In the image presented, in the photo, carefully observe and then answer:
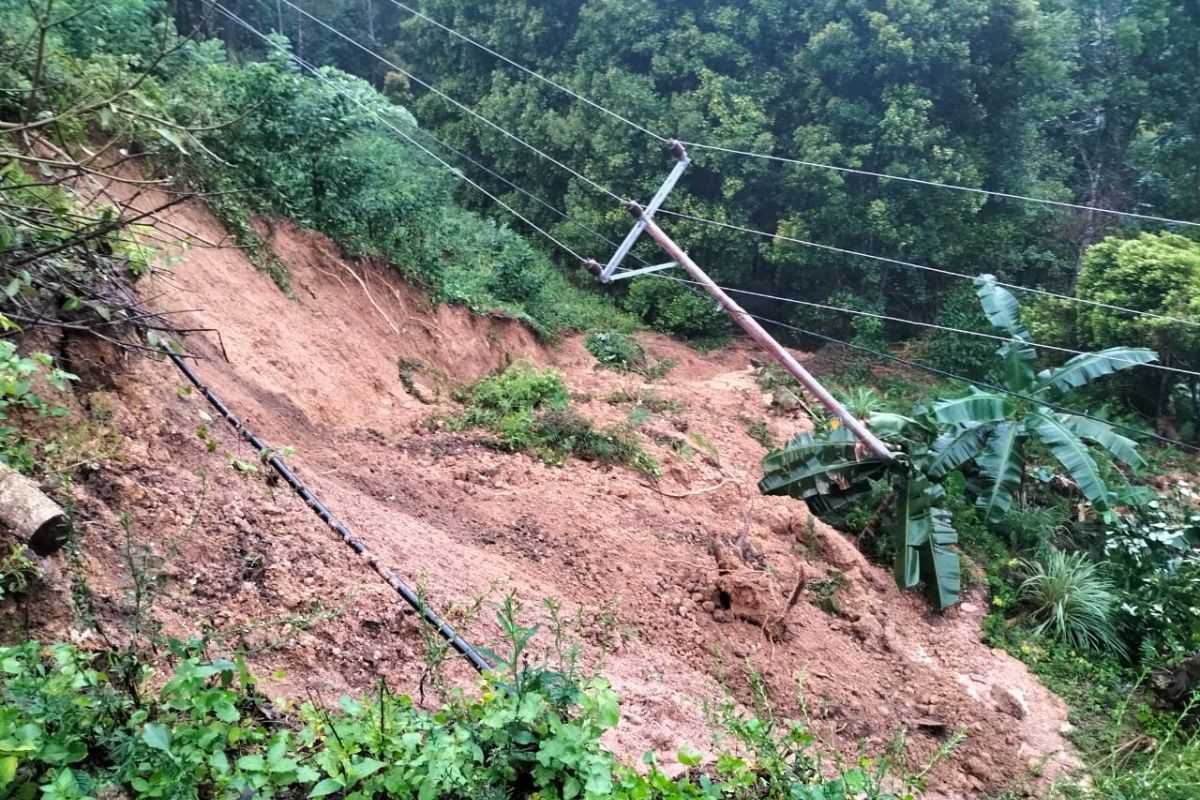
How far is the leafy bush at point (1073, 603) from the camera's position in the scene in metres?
7.53

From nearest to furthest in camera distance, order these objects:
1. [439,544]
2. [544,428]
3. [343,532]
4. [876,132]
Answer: [343,532], [439,544], [544,428], [876,132]

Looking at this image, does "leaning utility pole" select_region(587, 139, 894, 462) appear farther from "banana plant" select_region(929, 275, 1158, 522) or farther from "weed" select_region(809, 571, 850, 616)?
"weed" select_region(809, 571, 850, 616)

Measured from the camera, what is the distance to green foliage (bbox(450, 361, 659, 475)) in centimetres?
839

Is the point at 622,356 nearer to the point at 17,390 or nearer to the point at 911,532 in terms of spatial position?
the point at 911,532

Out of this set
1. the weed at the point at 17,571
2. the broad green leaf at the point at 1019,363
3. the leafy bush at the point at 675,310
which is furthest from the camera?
the leafy bush at the point at 675,310

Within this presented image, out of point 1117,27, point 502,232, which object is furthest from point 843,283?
point 502,232

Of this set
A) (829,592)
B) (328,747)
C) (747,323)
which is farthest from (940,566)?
(328,747)

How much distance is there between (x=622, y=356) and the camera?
1417 centimetres

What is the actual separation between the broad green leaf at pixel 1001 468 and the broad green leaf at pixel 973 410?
0.62 ft

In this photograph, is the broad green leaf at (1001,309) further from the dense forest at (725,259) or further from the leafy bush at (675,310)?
the leafy bush at (675,310)

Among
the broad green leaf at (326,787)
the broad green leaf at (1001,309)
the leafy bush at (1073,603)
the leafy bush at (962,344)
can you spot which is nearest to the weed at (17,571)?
the broad green leaf at (326,787)

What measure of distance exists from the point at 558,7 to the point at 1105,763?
19257mm

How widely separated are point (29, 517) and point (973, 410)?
807 centimetres

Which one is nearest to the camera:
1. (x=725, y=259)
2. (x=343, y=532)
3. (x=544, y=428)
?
(x=343, y=532)
